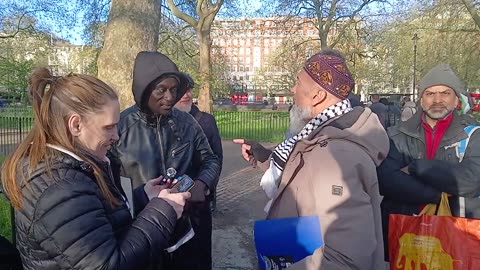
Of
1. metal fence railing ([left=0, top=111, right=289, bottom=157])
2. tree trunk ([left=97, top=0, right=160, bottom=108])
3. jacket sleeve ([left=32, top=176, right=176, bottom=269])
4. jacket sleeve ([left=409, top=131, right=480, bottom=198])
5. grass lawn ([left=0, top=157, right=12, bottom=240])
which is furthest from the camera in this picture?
metal fence railing ([left=0, top=111, right=289, bottom=157])

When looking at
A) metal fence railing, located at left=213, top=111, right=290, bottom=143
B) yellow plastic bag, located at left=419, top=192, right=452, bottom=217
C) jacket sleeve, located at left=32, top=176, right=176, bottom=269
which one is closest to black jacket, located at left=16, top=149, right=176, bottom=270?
jacket sleeve, located at left=32, top=176, right=176, bottom=269

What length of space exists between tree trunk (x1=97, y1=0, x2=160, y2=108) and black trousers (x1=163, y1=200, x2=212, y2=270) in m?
1.72

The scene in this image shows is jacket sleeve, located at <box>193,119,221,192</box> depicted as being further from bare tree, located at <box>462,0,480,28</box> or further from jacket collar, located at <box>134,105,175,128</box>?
bare tree, located at <box>462,0,480,28</box>

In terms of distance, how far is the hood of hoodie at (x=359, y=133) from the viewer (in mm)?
1766

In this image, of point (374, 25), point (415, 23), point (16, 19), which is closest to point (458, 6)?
point (415, 23)

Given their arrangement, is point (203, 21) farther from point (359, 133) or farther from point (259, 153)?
point (359, 133)

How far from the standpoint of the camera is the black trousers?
2.85 meters

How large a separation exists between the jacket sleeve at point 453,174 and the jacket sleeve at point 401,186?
0.14 ft

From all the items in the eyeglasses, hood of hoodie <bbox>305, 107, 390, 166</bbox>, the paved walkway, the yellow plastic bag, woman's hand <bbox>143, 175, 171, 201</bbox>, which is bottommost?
the paved walkway

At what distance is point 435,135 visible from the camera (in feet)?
9.44

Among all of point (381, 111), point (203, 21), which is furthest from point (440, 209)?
point (203, 21)

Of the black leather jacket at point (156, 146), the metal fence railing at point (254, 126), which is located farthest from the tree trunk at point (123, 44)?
the metal fence railing at point (254, 126)

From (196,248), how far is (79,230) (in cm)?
175

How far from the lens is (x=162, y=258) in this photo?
102 inches
